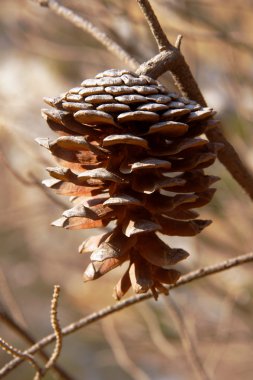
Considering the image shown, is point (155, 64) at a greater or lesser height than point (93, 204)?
greater

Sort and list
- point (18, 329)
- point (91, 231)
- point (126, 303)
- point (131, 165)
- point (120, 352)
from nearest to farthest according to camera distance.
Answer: point (131, 165), point (126, 303), point (18, 329), point (120, 352), point (91, 231)

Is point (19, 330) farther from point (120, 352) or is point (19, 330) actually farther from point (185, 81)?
point (120, 352)

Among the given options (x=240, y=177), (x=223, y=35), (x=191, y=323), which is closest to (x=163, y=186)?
(x=240, y=177)

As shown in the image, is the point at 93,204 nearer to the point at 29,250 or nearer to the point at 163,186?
the point at 163,186

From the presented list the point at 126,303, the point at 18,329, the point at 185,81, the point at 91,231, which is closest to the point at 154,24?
the point at 185,81

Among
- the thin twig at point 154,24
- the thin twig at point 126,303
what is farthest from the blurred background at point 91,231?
the thin twig at point 154,24
